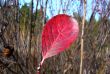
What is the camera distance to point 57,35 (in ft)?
3.24

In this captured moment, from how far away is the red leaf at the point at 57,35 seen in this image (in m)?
0.98

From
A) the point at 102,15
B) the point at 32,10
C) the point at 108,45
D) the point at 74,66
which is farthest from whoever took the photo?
the point at 108,45

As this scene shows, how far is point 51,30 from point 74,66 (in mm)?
1803

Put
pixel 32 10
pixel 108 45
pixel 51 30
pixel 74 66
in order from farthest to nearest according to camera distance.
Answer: pixel 108 45, pixel 74 66, pixel 32 10, pixel 51 30

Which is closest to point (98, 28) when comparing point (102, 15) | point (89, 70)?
point (102, 15)

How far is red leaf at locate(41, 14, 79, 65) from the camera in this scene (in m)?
0.98

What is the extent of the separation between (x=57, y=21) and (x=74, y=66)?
5.88 ft

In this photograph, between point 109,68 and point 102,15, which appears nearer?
point 102,15

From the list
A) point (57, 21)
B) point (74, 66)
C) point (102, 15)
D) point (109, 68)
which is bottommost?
point (109, 68)

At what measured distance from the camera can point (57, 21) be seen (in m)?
0.99

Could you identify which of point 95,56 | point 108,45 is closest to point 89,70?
point 95,56

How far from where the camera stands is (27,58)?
90.6 inches

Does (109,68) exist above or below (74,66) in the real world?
below

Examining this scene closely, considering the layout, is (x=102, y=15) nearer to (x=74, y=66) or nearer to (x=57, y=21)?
(x=74, y=66)
